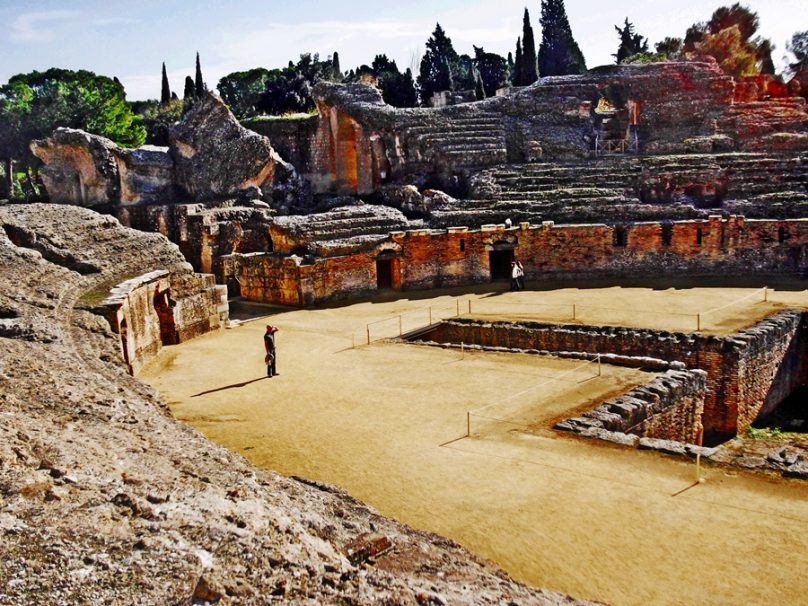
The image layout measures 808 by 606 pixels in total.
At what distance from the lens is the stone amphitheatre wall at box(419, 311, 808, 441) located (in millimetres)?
16156

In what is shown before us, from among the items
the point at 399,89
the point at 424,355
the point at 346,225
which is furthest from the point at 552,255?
the point at 399,89

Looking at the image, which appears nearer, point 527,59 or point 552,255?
point 552,255

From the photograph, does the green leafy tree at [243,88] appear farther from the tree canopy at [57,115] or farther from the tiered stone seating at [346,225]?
the tiered stone seating at [346,225]

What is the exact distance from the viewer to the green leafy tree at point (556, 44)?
Answer: 48781 millimetres

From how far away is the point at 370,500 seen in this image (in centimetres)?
912

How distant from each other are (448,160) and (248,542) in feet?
83.1

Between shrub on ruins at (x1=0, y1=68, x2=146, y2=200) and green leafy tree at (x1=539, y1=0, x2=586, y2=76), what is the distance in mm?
24846

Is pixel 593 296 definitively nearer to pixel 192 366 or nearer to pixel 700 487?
pixel 192 366

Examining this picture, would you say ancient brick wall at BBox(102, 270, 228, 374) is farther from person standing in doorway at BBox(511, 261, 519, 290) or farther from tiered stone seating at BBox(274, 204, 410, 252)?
person standing in doorway at BBox(511, 261, 519, 290)

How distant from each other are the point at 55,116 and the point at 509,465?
37.4 meters

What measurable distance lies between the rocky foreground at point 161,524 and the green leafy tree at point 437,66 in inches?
1679

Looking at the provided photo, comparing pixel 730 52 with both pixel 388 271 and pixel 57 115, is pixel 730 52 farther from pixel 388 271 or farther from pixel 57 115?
pixel 57 115

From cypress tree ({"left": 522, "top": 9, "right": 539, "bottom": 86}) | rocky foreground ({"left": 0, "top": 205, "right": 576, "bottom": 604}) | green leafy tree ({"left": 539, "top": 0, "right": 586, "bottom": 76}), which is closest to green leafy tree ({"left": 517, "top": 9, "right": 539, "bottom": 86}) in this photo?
cypress tree ({"left": 522, "top": 9, "right": 539, "bottom": 86})

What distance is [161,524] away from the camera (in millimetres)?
5074
